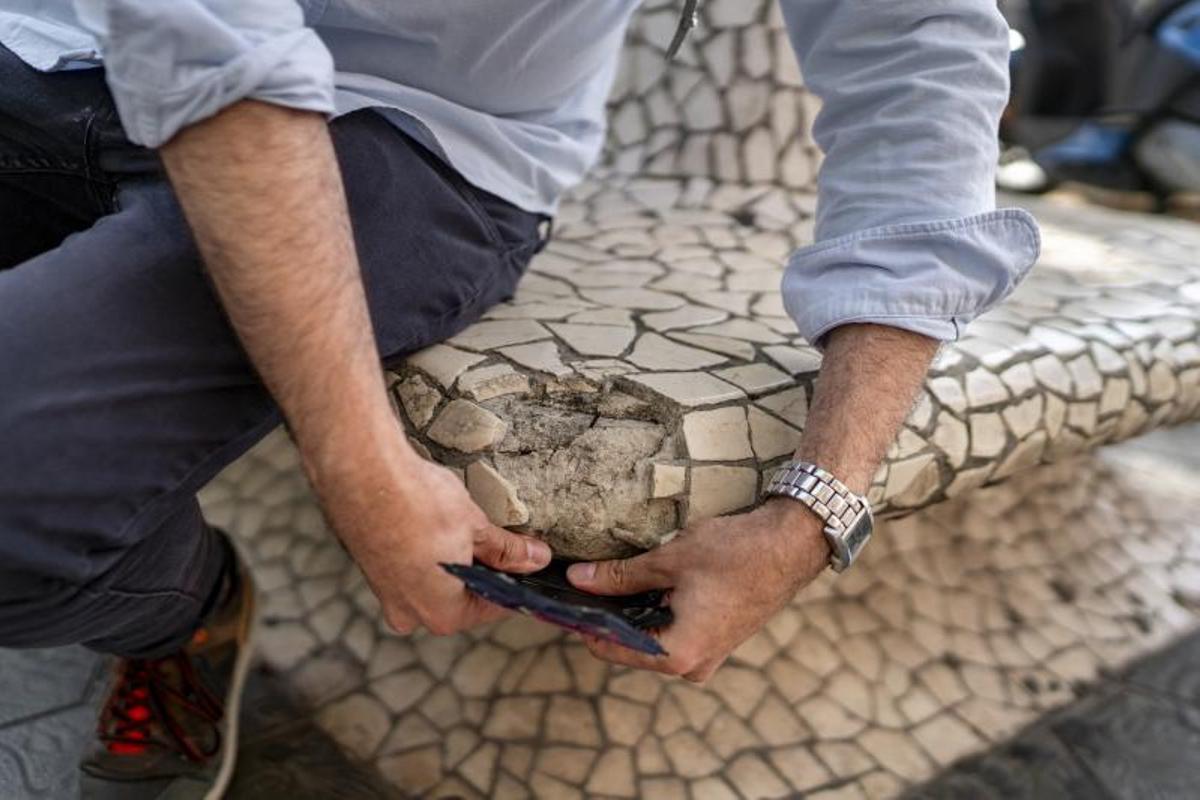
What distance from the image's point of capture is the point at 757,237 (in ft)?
6.07

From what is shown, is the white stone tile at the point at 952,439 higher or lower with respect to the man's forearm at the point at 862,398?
lower

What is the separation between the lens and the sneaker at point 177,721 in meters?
1.40

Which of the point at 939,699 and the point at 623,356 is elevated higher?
the point at 623,356

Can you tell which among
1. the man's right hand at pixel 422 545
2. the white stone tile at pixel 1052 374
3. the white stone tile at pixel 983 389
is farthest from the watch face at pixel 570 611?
the white stone tile at pixel 1052 374

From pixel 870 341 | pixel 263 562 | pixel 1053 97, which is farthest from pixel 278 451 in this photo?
pixel 1053 97

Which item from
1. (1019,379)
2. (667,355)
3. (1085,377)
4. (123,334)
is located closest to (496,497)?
(667,355)

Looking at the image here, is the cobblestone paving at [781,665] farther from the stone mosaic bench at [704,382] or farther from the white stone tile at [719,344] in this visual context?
the white stone tile at [719,344]

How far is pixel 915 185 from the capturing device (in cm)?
115

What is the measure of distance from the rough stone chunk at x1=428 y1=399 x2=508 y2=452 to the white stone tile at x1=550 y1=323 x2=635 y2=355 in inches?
6.3

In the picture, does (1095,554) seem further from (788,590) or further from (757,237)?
(788,590)

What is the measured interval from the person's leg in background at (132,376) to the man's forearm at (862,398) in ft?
1.41

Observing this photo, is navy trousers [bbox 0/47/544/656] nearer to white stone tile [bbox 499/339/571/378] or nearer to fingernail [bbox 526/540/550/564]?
white stone tile [bbox 499/339/571/378]

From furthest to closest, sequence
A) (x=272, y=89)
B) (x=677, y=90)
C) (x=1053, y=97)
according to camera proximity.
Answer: (x=1053, y=97) < (x=677, y=90) < (x=272, y=89)

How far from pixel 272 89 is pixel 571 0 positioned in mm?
422
